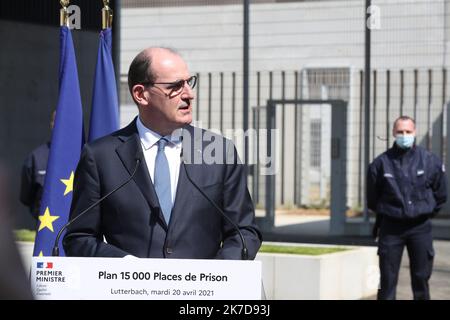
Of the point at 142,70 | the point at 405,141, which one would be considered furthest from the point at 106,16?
the point at 405,141

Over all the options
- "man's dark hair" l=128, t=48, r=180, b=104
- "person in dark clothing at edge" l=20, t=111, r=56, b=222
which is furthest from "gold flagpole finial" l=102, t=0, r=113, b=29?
"person in dark clothing at edge" l=20, t=111, r=56, b=222

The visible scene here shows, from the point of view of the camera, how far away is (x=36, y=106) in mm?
12367

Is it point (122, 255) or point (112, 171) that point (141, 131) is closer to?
point (112, 171)

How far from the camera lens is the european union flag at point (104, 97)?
502 centimetres

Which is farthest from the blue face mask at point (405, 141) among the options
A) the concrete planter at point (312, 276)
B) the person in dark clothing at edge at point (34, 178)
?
the person in dark clothing at edge at point (34, 178)

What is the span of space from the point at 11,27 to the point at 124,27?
141 cm

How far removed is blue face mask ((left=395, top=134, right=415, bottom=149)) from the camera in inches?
290

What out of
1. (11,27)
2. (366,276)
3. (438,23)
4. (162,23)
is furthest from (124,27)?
(366,276)

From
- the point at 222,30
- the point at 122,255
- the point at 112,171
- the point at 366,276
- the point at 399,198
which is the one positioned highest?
the point at 222,30

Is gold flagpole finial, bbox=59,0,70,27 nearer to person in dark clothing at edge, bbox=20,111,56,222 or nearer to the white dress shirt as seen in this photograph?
the white dress shirt

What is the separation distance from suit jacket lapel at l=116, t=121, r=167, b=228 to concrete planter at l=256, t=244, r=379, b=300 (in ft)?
16.4

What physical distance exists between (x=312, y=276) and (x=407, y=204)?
3.85 feet

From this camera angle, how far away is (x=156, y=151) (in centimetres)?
315

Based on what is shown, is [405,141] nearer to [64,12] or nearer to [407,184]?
[407,184]
